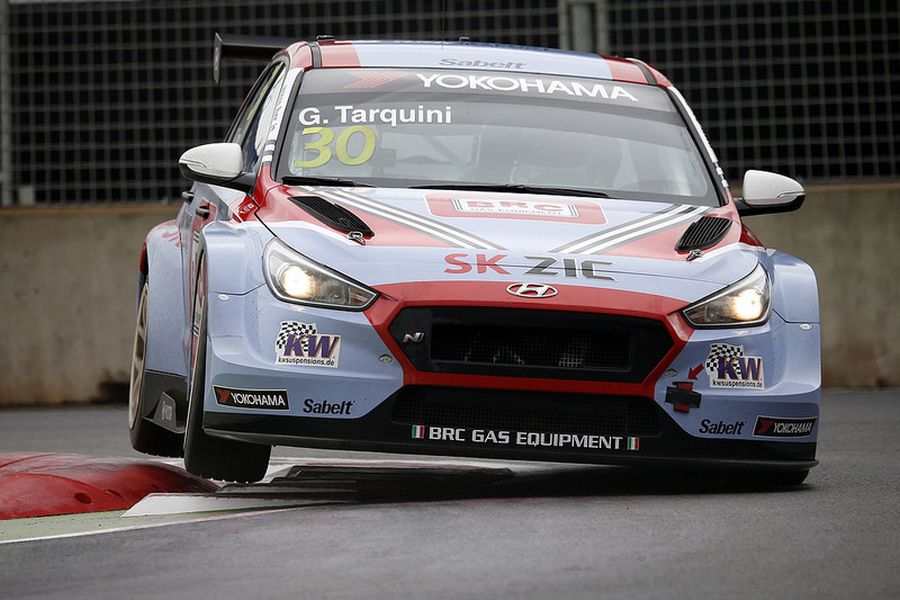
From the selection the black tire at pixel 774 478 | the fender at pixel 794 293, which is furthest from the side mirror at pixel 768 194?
the black tire at pixel 774 478

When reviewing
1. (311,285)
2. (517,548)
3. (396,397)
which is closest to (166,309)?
(311,285)

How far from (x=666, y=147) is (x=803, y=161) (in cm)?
549

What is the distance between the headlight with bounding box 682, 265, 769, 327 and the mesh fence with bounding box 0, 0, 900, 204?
6.40 meters

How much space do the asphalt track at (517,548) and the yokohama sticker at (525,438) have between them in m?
0.19

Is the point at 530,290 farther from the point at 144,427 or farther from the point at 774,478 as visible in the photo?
the point at 144,427

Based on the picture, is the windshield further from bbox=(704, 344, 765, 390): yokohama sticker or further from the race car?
bbox=(704, 344, 765, 390): yokohama sticker

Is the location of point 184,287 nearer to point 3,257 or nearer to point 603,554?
point 603,554

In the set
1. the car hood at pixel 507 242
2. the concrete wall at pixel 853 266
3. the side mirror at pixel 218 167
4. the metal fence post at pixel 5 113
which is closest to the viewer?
the car hood at pixel 507 242

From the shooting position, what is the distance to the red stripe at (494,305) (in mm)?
6414

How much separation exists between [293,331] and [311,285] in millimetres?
161

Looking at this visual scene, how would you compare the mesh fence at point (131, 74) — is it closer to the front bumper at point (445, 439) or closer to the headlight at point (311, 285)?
the headlight at point (311, 285)

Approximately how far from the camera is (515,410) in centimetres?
651

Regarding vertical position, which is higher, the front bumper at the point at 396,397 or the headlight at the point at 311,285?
the headlight at the point at 311,285

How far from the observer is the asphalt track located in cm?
493
